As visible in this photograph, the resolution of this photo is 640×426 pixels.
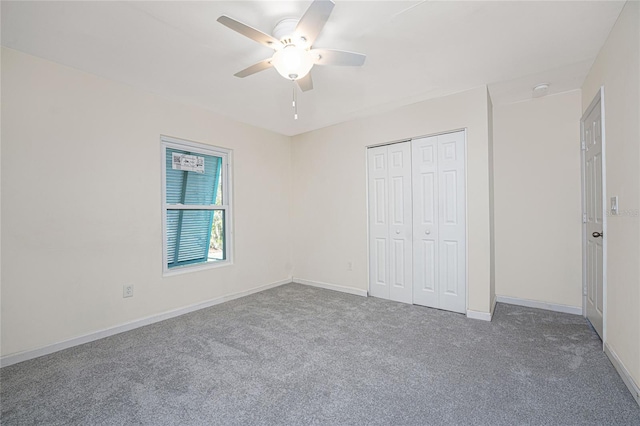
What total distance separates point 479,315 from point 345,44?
2.98m

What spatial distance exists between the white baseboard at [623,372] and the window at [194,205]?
3910mm

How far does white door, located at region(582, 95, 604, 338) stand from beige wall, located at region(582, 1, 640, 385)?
13.4 inches

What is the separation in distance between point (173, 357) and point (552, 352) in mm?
3083

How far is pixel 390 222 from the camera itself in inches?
151

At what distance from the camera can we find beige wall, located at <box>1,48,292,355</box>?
2314mm

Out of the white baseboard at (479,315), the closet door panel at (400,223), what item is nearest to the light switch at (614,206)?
the white baseboard at (479,315)

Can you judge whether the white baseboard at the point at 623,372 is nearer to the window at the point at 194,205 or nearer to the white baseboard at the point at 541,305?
the white baseboard at the point at 541,305

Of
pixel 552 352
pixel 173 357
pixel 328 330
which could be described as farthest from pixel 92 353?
pixel 552 352

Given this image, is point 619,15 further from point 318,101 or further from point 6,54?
point 6,54

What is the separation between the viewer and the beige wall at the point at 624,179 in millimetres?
1781

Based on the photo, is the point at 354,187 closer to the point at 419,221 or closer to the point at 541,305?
the point at 419,221

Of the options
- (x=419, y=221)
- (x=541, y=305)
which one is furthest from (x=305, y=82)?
(x=541, y=305)

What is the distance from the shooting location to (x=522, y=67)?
2.68 meters

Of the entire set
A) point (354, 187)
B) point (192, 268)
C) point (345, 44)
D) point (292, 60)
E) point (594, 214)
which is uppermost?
point (345, 44)
